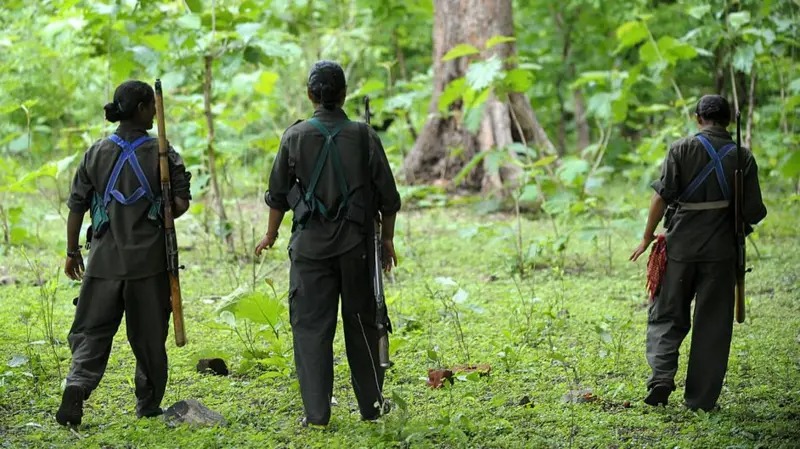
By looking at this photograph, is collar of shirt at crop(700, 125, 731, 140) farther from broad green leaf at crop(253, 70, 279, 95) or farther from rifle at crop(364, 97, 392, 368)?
broad green leaf at crop(253, 70, 279, 95)

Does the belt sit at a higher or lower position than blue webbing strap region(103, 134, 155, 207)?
lower

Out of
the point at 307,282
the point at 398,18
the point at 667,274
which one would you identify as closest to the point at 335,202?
the point at 307,282

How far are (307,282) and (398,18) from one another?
433 inches

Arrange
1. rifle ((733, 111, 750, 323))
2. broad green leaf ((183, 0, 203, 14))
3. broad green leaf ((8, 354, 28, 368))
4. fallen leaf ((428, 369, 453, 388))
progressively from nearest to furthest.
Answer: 1. rifle ((733, 111, 750, 323))
2. fallen leaf ((428, 369, 453, 388))
3. broad green leaf ((8, 354, 28, 368))
4. broad green leaf ((183, 0, 203, 14))

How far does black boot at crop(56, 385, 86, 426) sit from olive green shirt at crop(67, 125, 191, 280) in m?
0.55

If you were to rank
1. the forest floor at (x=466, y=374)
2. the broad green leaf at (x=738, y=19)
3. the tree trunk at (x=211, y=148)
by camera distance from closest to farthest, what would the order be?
the forest floor at (x=466, y=374) → the tree trunk at (x=211, y=148) → the broad green leaf at (x=738, y=19)

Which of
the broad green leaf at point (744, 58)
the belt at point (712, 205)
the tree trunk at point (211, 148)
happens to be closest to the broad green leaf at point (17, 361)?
the tree trunk at point (211, 148)

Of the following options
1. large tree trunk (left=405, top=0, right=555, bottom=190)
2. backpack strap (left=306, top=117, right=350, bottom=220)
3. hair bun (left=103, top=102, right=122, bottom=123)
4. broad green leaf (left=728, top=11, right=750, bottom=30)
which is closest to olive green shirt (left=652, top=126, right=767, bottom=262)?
backpack strap (left=306, top=117, right=350, bottom=220)

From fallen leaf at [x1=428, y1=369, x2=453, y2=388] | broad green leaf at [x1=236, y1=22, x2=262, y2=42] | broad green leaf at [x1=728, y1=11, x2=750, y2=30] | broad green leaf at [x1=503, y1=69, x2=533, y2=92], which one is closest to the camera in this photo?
fallen leaf at [x1=428, y1=369, x2=453, y2=388]

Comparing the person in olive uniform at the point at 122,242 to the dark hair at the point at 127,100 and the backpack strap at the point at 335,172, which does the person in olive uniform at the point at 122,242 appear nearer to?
the dark hair at the point at 127,100

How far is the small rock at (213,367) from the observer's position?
5992 mm

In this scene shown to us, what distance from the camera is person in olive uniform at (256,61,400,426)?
4719 millimetres

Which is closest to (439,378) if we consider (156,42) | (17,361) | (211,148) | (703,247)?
(703,247)

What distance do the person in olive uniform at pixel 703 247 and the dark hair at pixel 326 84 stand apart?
65.8 inches
